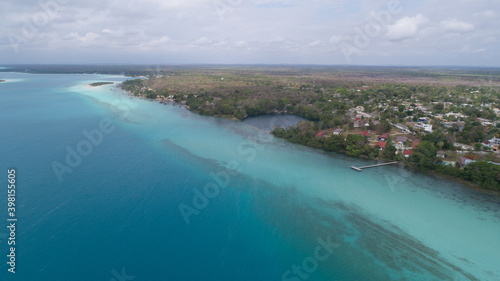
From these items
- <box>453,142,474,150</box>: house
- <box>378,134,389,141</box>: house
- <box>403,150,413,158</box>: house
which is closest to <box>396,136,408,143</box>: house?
<box>378,134,389,141</box>: house

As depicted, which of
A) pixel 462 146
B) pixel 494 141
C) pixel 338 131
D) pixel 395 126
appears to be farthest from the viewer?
pixel 395 126

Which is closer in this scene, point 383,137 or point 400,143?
point 400,143

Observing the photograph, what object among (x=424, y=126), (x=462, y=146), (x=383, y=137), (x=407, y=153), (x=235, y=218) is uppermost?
(x=424, y=126)

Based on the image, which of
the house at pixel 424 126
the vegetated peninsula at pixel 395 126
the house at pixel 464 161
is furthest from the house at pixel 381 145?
the house at pixel 424 126

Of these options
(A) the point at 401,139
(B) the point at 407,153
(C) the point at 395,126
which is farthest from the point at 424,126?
(B) the point at 407,153

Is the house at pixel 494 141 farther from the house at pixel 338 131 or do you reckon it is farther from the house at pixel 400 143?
the house at pixel 338 131

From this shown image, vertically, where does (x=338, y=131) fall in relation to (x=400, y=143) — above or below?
above

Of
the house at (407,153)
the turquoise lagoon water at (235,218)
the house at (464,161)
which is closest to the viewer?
the turquoise lagoon water at (235,218)

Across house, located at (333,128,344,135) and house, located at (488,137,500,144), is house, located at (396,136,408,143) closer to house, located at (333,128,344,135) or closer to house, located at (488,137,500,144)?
house, located at (333,128,344,135)

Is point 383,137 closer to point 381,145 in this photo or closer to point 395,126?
point 381,145

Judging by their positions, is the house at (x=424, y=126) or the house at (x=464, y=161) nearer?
the house at (x=464, y=161)
